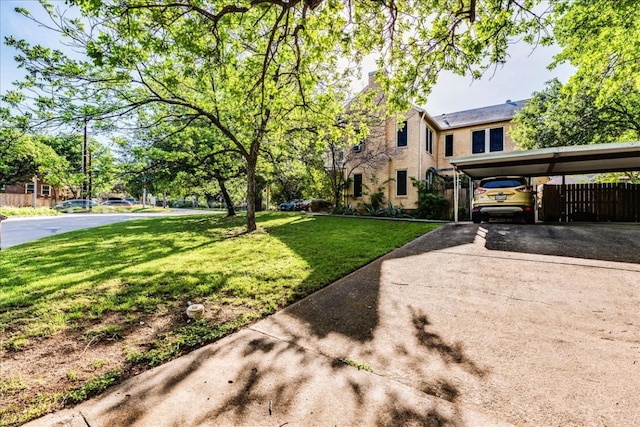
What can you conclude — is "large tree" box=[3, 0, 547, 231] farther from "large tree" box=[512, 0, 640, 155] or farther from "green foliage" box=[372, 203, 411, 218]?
"green foliage" box=[372, 203, 411, 218]

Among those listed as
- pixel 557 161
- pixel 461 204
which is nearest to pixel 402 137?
pixel 461 204

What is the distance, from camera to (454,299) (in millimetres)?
3928

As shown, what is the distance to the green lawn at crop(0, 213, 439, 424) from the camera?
110 inches

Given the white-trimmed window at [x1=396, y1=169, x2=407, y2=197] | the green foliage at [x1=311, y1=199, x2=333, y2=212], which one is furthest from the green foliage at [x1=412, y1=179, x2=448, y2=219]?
the green foliage at [x1=311, y1=199, x2=333, y2=212]

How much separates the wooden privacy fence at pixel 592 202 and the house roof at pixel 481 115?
775cm

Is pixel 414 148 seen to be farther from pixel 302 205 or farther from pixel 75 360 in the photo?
pixel 75 360

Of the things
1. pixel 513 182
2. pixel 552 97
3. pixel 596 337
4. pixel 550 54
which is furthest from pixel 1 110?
pixel 552 97

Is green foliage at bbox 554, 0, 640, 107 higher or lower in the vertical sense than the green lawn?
higher

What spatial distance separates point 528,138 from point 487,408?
1747cm

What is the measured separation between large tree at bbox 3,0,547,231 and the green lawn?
Result: 372cm

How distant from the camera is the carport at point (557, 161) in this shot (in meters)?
8.88

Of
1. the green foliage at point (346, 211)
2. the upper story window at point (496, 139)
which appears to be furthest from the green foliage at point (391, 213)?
the upper story window at point (496, 139)

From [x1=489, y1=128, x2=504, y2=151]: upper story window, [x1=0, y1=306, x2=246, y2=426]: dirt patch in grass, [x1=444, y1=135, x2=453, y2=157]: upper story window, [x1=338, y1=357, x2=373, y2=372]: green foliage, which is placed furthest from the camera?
[x1=444, y1=135, x2=453, y2=157]: upper story window

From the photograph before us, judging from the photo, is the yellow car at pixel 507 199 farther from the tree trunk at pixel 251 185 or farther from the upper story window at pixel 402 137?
the upper story window at pixel 402 137
